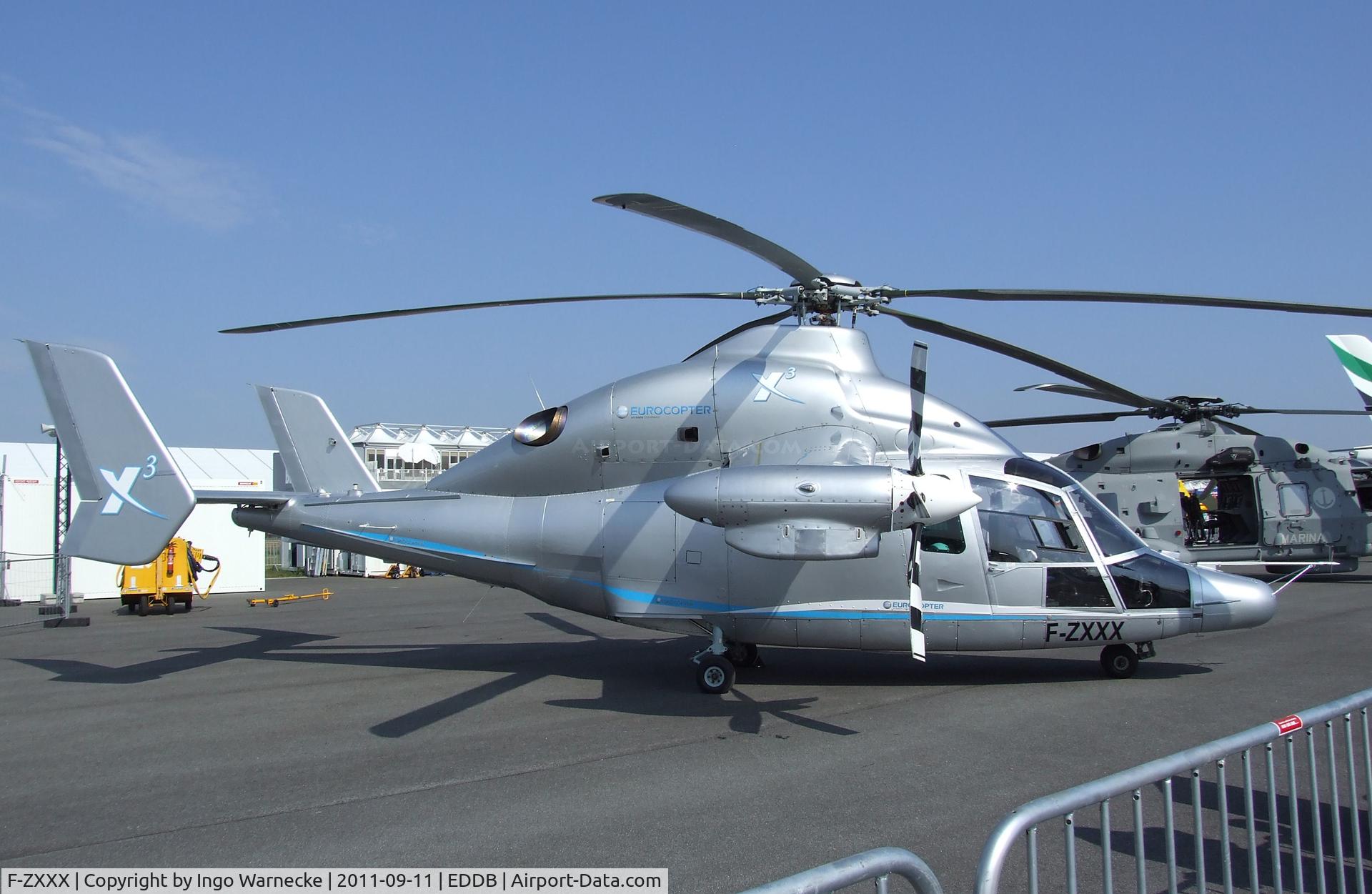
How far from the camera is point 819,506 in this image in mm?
8203

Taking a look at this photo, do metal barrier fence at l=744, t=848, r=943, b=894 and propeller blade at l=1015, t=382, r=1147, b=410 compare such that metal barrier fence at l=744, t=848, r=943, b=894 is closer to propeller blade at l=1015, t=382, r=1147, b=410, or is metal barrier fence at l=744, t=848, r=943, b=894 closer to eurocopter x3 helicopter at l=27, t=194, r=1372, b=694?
eurocopter x3 helicopter at l=27, t=194, r=1372, b=694

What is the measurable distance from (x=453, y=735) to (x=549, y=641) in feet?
19.9

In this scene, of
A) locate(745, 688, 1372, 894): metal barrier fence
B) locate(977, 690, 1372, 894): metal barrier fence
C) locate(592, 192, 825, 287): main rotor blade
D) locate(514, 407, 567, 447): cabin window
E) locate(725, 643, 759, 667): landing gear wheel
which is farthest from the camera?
locate(725, 643, 759, 667): landing gear wheel

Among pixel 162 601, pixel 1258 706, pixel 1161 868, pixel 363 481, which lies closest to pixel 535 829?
pixel 1161 868

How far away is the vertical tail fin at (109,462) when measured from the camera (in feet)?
33.7

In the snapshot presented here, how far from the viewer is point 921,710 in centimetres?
877

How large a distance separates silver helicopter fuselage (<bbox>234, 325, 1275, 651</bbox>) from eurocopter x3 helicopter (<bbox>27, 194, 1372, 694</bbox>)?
0.02 meters

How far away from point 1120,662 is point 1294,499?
49.9ft

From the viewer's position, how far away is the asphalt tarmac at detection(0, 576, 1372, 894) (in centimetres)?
547

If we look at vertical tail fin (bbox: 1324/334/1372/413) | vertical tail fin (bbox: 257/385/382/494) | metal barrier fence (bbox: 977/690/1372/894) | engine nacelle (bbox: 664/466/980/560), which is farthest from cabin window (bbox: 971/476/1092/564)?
vertical tail fin (bbox: 1324/334/1372/413)

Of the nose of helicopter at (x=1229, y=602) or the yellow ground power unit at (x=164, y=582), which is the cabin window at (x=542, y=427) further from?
the yellow ground power unit at (x=164, y=582)

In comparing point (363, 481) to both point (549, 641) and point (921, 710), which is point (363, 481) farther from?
point (921, 710)

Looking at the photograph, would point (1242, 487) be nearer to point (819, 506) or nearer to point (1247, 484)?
point (1247, 484)

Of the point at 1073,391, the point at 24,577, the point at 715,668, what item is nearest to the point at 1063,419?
the point at 1073,391
